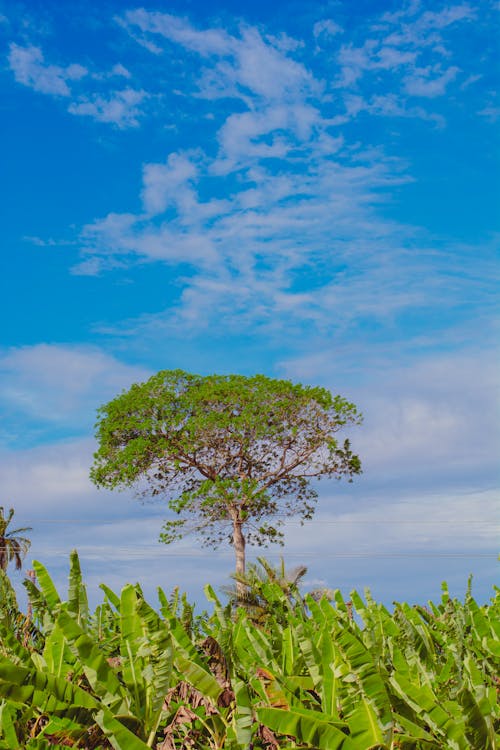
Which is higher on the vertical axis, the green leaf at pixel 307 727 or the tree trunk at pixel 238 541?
the tree trunk at pixel 238 541

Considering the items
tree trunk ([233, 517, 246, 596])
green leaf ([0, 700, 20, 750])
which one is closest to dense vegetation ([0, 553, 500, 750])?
green leaf ([0, 700, 20, 750])

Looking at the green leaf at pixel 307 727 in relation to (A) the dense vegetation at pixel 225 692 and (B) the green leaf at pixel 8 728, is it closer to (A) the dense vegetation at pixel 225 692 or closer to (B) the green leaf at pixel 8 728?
(A) the dense vegetation at pixel 225 692

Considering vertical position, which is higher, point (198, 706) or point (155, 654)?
point (155, 654)

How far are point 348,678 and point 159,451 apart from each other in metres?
22.4

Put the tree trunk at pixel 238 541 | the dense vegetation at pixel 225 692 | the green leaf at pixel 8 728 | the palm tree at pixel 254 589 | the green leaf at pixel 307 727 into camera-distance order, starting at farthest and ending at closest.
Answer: the tree trunk at pixel 238 541 → the palm tree at pixel 254 589 → the green leaf at pixel 8 728 → the dense vegetation at pixel 225 692 → the green leaf at pixel 307 727

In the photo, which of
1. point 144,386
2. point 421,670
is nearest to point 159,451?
point 144,386

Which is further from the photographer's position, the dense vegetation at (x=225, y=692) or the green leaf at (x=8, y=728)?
the green leaf at (x=8, y=728)

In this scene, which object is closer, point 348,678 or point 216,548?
point 348,678

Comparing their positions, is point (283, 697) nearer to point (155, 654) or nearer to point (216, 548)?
point (155, 654)

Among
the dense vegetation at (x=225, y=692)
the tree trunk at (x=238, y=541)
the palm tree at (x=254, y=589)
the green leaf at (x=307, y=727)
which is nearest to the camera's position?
the green leaf at (x=307, y=727)

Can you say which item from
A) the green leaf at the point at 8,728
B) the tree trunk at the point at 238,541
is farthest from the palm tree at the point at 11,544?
the green leaf at the point at 8,728

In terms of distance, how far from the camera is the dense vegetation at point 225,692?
223cm

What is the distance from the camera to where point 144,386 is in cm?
2527

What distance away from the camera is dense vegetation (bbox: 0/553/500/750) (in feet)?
7.32
